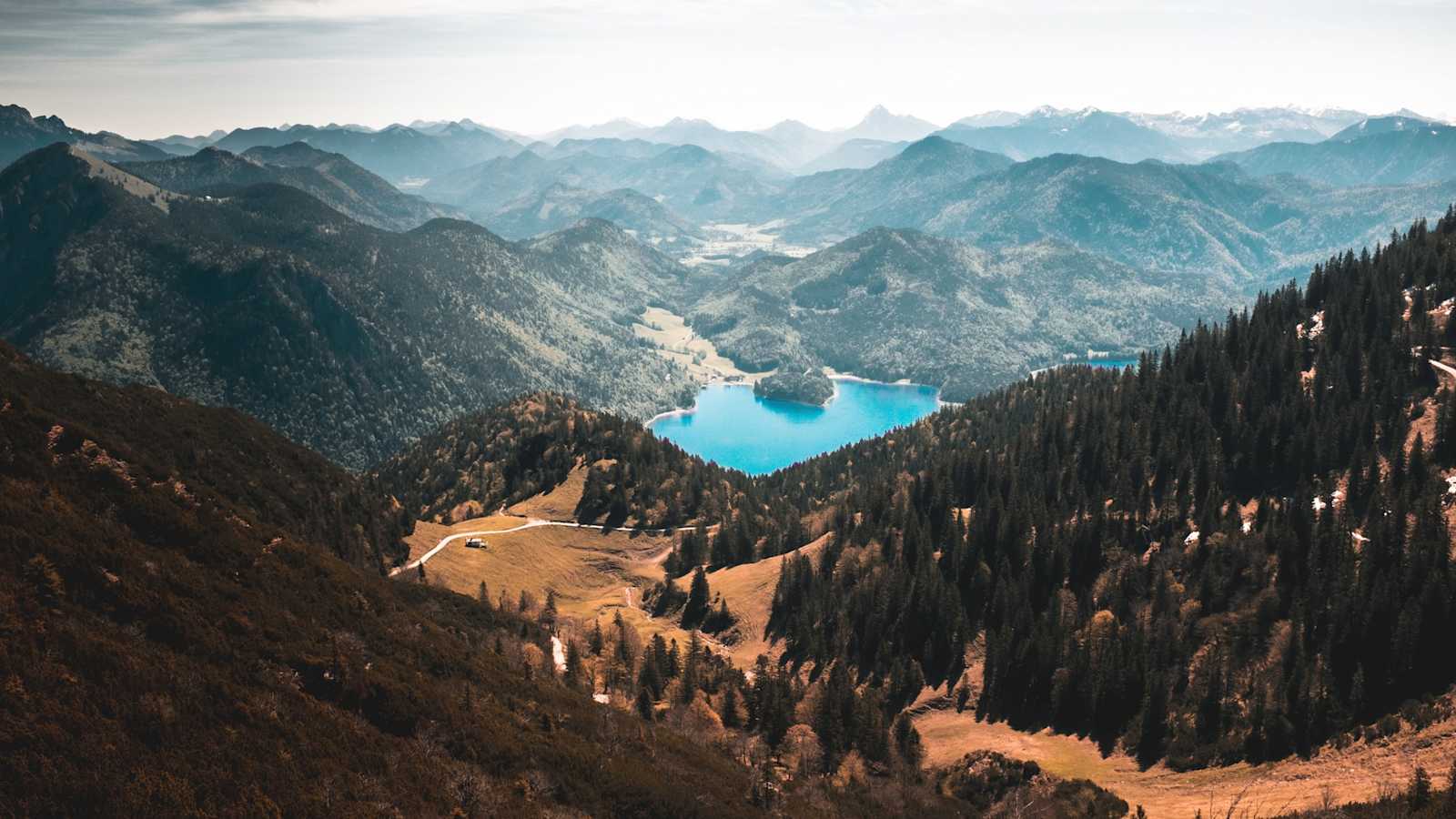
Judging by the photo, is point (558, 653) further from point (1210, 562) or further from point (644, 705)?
point (1210, 562)

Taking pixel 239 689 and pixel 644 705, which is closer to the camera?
pixel 239 689

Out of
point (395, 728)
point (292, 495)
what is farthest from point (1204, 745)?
point (292, 495)

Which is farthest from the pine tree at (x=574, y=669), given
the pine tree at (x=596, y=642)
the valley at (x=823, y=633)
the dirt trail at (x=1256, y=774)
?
the dirt trail at (x=1256, y=774)

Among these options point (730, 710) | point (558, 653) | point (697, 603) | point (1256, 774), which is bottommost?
point (730, 710)

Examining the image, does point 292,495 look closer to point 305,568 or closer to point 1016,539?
point 305,568

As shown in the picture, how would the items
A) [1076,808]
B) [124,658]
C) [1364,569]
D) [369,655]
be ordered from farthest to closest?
[1364,569]
[1076,808]
[369,655]
[124,658]

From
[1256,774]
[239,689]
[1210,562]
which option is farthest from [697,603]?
[239,689]

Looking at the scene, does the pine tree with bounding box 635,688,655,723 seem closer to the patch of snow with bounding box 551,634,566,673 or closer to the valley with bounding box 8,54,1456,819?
the valley with bounding box 8,54,1456,819
